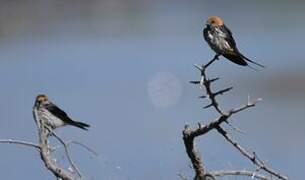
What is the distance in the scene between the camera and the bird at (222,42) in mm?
5921

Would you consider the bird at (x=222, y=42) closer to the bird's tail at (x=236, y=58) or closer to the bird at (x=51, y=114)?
the bird's tail at (x=236, y=58)

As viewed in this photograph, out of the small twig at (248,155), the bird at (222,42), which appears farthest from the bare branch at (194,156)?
the bird at (222,42)

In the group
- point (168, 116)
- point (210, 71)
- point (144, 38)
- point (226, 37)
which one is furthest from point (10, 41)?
point (226, 37)

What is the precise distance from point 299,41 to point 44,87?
4.80m

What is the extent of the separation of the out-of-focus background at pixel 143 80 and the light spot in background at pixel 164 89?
19mm

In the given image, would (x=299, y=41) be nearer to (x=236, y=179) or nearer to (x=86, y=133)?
(x=86, y=133)

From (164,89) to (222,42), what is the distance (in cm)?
861

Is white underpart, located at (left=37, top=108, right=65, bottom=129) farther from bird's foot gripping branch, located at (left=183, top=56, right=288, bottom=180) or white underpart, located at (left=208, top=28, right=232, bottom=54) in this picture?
bird's foot gripping branch, located at (left=183, top=56, right=288, bottom=180)

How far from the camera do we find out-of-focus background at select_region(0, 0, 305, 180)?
8.34 m

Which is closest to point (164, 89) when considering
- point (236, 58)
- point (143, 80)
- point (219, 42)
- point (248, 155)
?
point (143, 80)

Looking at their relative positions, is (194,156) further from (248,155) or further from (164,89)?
(164,89)

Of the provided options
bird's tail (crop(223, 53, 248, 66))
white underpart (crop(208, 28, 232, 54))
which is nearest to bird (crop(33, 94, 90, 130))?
white underpart (crop(208, 28, 232, 54))

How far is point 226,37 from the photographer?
20.2 ft

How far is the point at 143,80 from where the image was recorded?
1534 cm
